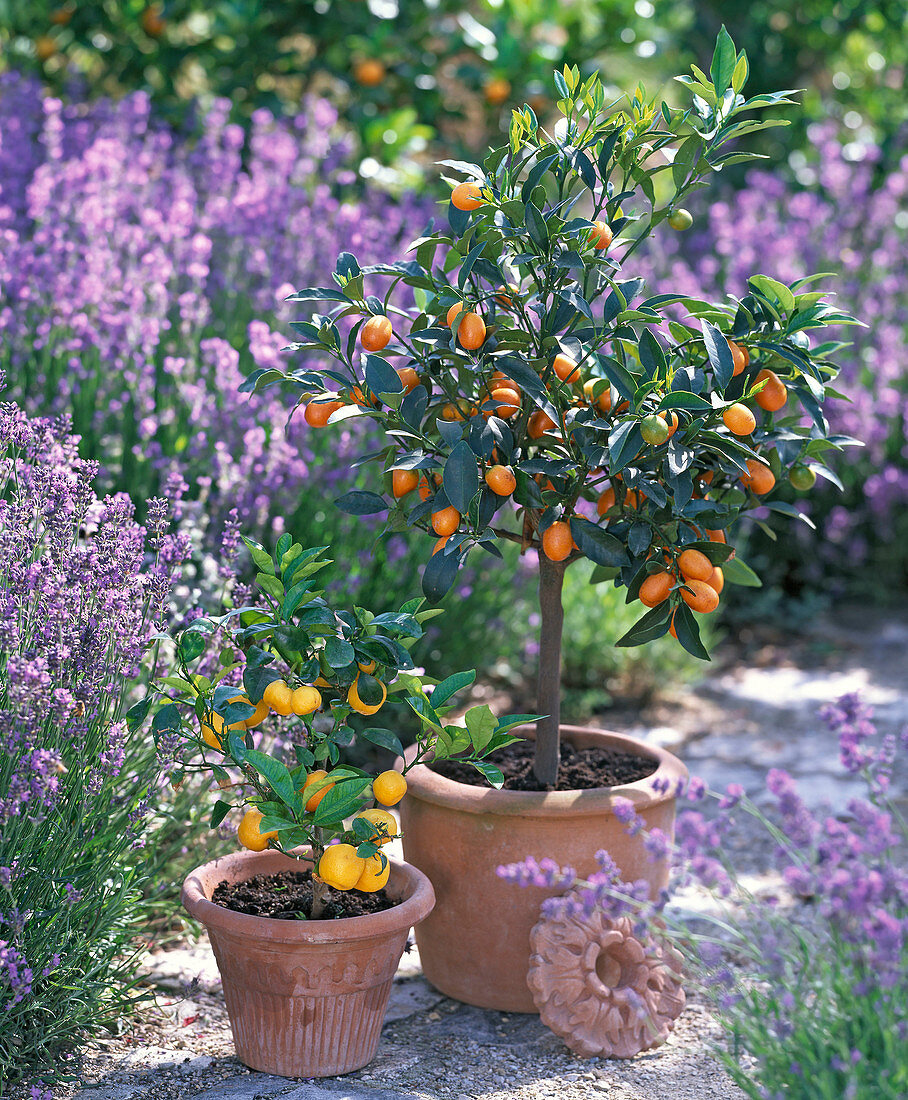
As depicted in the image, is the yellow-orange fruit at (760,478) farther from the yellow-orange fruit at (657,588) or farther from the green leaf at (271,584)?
the green leaf at (271,584)

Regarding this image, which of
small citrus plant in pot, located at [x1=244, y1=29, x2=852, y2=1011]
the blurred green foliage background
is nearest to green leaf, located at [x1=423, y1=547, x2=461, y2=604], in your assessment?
small citrus plant in pot, located at [x1=244, y1=29, x2=852, y2=1011]

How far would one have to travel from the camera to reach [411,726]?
3.41 meters

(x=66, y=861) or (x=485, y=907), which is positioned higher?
(x=66, y=861)

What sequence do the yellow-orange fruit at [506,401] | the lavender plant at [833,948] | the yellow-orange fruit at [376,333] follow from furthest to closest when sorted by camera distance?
the yellow-orange fruit at [506,401] < the yellow-orange fruit at [376,333] < the lavender plant at [833,948]

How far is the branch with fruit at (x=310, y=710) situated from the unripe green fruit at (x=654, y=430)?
1.40 feet

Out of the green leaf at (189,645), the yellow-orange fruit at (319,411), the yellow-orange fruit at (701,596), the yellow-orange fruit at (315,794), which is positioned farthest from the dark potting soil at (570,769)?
the yellow-orange fruit at (319,411)

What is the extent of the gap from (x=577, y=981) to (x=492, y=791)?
0.34m

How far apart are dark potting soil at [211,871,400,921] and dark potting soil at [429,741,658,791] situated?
0.30 meters

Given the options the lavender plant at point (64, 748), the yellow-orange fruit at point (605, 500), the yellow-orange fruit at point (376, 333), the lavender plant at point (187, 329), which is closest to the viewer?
the lavender plant at point (64, 748)

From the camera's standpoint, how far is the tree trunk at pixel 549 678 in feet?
7.23

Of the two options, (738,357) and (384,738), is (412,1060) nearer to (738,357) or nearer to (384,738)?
(384,738)

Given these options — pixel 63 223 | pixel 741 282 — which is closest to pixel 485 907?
pixel 63 223

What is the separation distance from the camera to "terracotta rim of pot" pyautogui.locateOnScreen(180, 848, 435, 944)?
5.85 feet

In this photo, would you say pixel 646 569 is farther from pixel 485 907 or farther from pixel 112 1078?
pixel 112 1078
